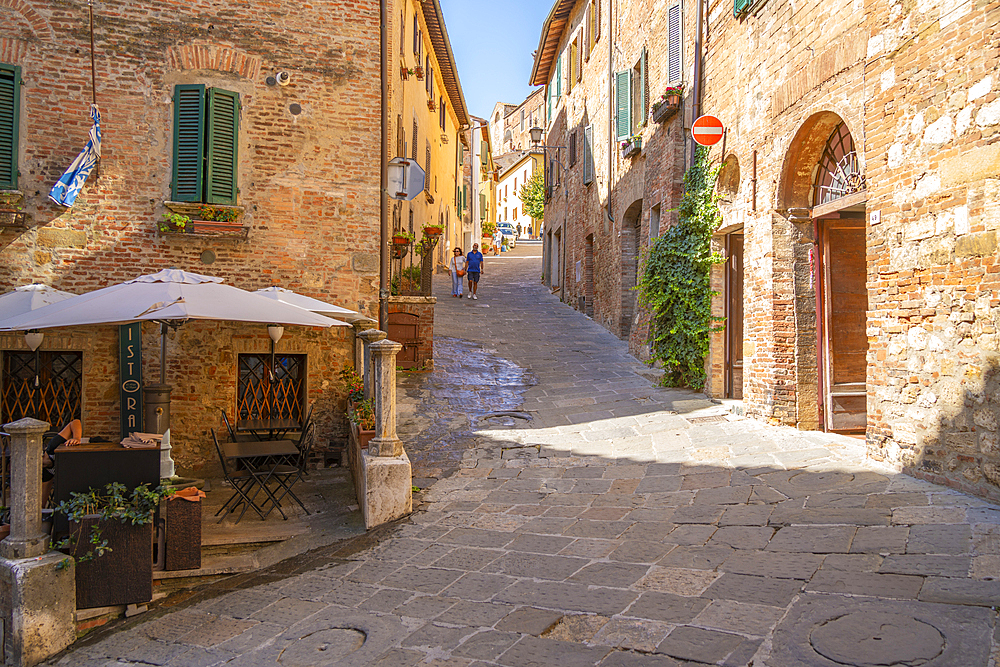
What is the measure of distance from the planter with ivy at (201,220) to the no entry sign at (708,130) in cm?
620

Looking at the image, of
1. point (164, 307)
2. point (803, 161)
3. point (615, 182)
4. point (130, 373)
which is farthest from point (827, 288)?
point (615, 182)

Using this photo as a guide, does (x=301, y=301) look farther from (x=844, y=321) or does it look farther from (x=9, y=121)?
(x=844, y=321)

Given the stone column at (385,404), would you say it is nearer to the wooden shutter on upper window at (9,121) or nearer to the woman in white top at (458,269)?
the wooden shutter on upper window at (9,121)

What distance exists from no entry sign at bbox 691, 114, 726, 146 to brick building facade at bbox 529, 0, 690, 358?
65.0 inches

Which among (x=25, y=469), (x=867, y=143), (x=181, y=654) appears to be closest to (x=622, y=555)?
(x=181, y=654)

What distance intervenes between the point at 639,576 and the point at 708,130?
710cm

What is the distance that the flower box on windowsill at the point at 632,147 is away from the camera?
1349cm

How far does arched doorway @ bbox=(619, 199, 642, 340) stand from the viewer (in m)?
14.7

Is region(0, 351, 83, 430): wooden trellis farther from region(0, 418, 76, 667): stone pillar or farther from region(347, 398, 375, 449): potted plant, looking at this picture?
region(0, 418, 76, 667): stone pillar

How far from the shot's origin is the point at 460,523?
571cm

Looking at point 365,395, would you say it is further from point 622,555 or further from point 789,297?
point 789,297

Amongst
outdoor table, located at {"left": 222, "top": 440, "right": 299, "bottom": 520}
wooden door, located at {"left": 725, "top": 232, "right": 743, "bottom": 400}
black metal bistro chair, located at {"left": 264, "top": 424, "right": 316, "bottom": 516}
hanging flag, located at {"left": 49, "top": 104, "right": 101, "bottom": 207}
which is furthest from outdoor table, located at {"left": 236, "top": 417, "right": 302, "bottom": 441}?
wooden door, located at {"left": 725, "top": 232, "right": 743, "bottom": 400}

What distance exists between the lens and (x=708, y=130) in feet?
31.2

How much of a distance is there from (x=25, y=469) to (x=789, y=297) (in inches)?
297
